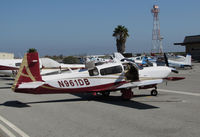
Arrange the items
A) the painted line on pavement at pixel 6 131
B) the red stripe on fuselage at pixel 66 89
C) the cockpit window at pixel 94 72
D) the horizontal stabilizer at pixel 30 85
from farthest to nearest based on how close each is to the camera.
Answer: the cockpit window at pixel 94 72
the red stripe on fuselage at pixel 66 89
the horizontal stabilizer at pixel 30 85
the painted line on pavement at pixel 6 131

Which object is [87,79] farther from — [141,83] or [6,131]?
[6,131]

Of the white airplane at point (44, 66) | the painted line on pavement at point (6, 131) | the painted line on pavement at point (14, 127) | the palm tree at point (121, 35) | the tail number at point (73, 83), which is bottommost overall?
the painted line on pavement at point (14, 127)

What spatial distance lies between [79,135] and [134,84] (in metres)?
5.65

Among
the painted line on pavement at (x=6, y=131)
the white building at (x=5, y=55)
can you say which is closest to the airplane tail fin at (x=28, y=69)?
the painted line on pavement at (x=6, y=131)

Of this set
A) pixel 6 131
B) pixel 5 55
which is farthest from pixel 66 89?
pixel 5 55

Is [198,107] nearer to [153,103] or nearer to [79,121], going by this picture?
[153,103]

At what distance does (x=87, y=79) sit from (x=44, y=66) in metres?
11.8

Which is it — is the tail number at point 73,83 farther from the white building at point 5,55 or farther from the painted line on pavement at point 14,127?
the white building at point 5,55

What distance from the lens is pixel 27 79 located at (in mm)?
10016

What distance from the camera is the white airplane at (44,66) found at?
20.8 meters

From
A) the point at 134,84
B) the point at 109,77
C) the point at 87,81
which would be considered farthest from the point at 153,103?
the point at 87,81

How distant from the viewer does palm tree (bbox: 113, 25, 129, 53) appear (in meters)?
65.6

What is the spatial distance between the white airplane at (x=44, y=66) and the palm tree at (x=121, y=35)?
1702 inches

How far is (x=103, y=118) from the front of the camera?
8109 millimetres
